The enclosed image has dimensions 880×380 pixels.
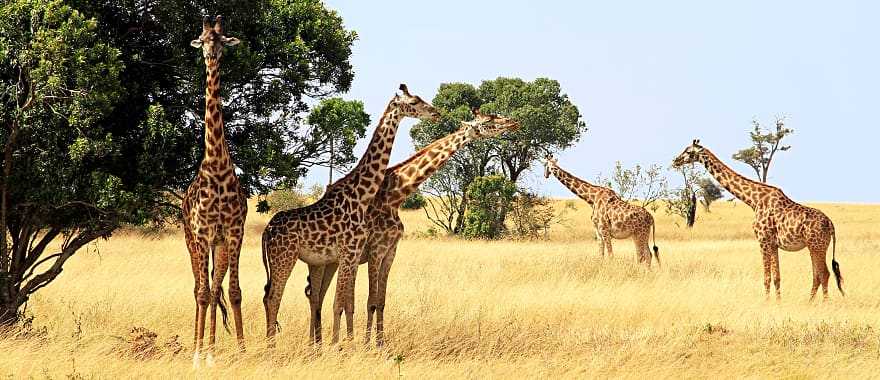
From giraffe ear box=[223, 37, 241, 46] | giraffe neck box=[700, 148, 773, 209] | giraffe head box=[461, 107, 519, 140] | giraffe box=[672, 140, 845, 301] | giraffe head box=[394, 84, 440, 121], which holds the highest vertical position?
giraffe ear box=[223, 37, 241, 46]

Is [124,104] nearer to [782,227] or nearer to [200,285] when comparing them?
[200,285]

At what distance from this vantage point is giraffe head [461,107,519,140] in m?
13.0

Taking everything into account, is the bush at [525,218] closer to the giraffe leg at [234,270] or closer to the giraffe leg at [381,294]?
the giraffe leg at [381,294]

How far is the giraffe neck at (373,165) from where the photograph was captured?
12.3m

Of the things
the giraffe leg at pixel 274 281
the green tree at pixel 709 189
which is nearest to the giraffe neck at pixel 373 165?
the giraffe leg at pixel 274 281

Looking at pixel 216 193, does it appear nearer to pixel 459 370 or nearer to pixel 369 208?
pixel 369 208

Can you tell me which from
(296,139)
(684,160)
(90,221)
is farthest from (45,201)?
(684,160)

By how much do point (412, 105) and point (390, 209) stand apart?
1393mm

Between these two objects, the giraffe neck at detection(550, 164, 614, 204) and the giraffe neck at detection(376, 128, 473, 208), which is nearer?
the giraffe neck at detection(376, 128, 473, 208)

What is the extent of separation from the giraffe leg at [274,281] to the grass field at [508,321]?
0.26m

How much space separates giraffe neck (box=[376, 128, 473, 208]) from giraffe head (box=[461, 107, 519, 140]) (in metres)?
0.09

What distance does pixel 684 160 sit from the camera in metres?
20.3

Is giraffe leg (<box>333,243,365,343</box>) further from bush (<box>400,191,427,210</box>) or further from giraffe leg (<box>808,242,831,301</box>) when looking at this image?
bush (<box>400,191,427,210</box>)

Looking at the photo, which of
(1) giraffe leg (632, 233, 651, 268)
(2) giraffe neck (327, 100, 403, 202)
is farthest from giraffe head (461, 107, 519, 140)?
(1) giraffe leg (632, 233, 651, 268)
